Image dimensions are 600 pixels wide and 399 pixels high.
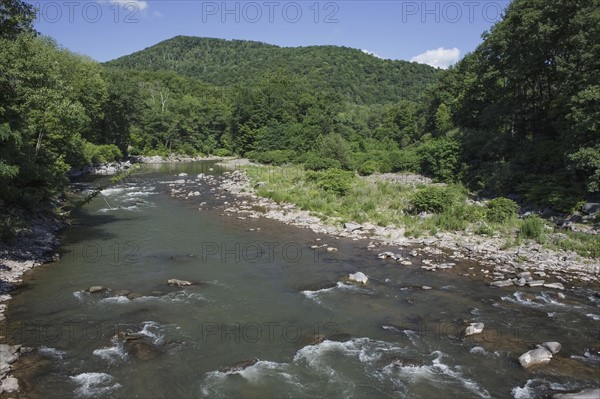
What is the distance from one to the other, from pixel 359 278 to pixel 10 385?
38.9ft

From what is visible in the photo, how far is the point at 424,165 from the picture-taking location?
4500cm

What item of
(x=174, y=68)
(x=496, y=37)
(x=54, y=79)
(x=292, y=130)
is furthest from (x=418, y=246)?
(x=174, y=68)

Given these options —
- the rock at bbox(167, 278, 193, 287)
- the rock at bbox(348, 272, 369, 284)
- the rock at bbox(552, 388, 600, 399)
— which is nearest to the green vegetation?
the rock at bbox(167, 278, 193, 287)

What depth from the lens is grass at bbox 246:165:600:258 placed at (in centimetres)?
2106

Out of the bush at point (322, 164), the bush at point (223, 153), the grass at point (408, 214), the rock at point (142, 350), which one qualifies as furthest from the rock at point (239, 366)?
the bush at point (223, 153)

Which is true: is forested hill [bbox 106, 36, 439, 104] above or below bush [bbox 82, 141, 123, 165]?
above

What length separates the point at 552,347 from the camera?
37.4 ft

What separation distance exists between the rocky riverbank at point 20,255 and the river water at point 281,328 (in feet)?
1.11

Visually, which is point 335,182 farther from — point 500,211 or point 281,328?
point 281,328

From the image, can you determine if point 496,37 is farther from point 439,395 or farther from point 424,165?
point 439,395

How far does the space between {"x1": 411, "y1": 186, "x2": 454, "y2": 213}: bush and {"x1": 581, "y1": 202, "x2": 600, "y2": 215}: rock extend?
284 inches

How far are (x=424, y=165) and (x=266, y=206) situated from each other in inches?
836

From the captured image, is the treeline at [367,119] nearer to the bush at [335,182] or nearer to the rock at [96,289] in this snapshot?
the rock at [96,289]

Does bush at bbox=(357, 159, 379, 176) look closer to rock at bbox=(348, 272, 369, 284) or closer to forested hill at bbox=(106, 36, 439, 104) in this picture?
rock at bbox=(348, 272, 369, 284)
